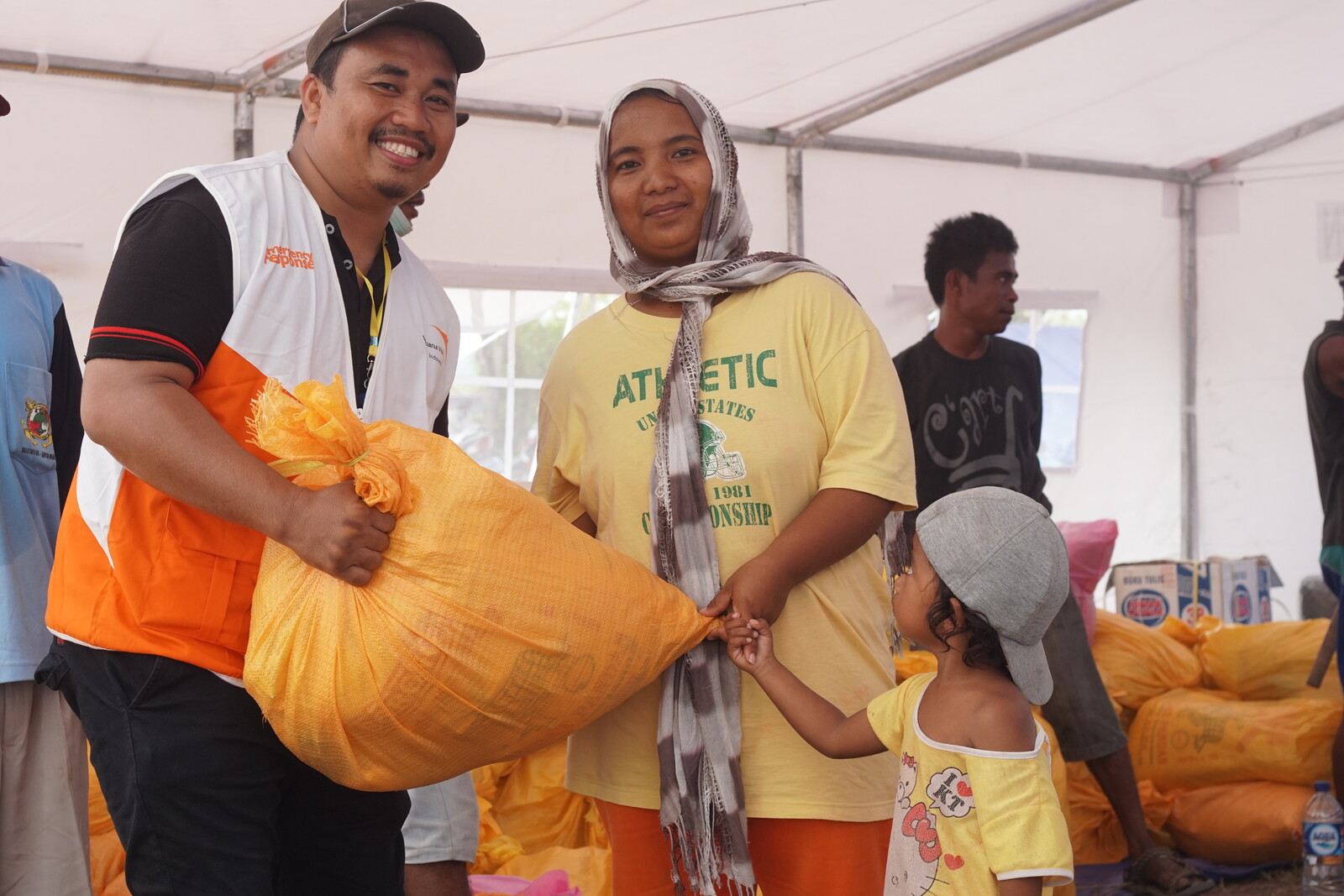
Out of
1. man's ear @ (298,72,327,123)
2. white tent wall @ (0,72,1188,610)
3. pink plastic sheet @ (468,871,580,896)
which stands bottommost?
pink plastic sheet @ (468,871,580,896)

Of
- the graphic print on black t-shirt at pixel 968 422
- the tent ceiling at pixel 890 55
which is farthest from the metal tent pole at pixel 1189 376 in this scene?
the graphic print on black t-shirt at pixel 968 422

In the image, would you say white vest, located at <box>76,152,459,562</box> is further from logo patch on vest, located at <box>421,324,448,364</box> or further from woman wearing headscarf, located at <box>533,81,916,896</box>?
woman wearing headscarf, located at <box>533,81,916,896</box>

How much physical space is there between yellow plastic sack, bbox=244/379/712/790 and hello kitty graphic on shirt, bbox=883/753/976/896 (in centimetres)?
49

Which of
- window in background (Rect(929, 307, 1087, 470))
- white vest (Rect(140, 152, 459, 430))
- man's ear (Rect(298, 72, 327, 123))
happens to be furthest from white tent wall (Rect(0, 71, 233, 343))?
window in background (Rect(929, 307, 1087, 470))

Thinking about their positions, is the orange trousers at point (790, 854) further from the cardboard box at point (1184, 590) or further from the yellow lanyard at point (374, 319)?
the cardboard box at point (1184, 590)

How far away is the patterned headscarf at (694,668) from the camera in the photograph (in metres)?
1.78

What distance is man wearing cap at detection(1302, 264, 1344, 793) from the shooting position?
3.74 m

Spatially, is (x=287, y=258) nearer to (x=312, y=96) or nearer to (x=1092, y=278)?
(x=312, y=96)

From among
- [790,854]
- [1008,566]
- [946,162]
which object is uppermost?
[946,162]

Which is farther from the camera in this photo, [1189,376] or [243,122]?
[1189,376]

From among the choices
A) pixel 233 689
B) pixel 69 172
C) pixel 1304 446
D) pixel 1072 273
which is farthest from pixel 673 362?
pixel 1304 446

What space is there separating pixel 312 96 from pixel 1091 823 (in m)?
3.34

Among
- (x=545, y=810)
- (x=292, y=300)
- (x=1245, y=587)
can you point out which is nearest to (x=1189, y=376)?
(x=1245, y=587)

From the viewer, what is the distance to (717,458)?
1841 millimetres
